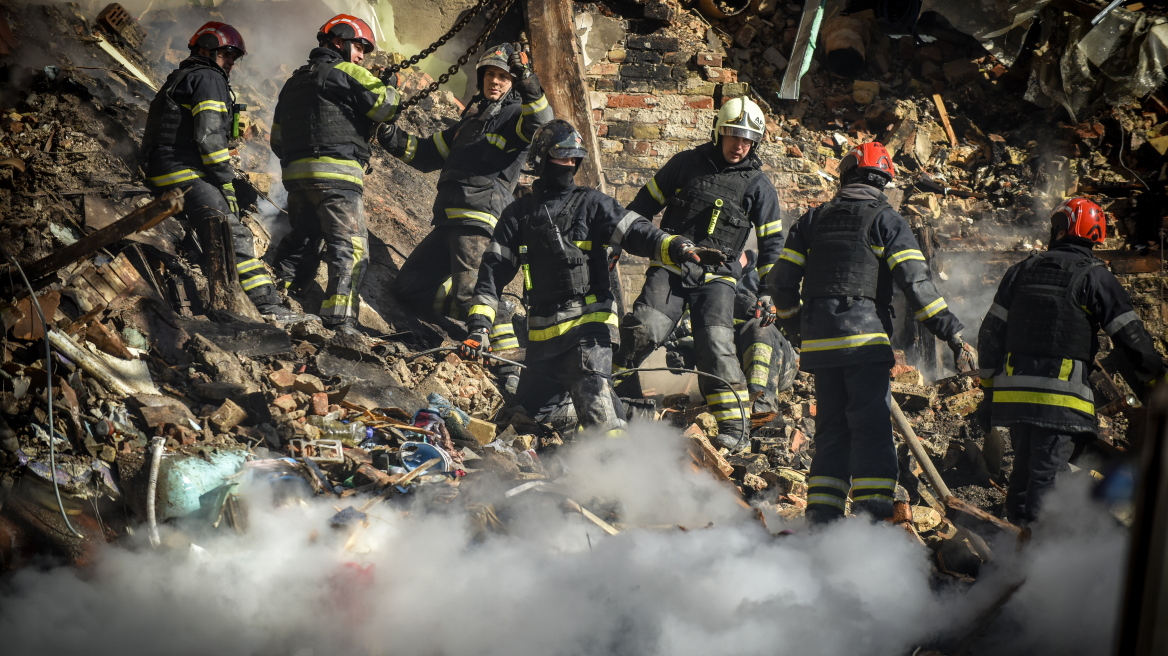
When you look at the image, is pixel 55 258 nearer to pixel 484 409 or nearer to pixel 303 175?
pixel 303 175

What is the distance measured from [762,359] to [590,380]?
4.83 ft

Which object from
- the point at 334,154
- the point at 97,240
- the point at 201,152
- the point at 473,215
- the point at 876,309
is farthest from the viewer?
the point at 473,215

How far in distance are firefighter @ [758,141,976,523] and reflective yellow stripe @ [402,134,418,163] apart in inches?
119

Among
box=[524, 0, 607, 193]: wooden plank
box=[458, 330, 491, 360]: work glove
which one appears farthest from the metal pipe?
box=[524, 0, 607, 193]: wooden plank

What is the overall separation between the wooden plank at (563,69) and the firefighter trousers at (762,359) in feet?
7.27

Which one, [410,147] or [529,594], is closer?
[529,594]

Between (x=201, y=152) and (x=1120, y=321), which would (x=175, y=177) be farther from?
(x=1120, y=321)

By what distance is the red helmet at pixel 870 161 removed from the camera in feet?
15.5

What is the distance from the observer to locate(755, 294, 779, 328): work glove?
5281 millimetres

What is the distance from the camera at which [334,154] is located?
5723 mm

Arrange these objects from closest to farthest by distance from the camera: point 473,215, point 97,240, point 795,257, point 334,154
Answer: point 97,240 → point 795,257 → point 334,154 → point 473,215

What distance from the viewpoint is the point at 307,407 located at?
4488 mm

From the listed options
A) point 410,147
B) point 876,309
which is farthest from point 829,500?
point 410,147

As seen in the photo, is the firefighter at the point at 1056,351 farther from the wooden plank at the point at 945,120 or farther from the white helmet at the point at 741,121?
the wooden plank at the point at 945,120
